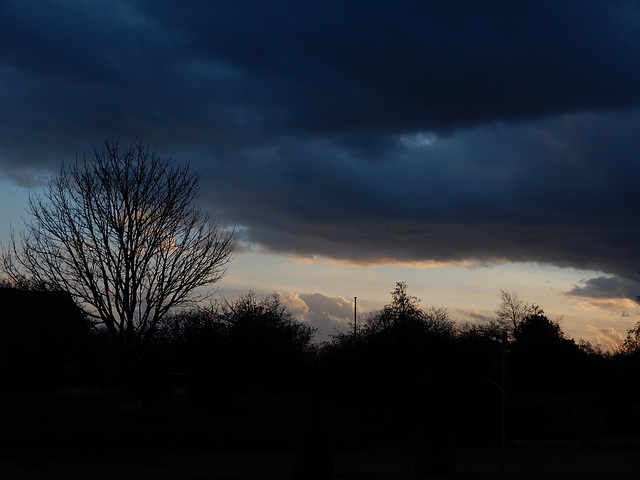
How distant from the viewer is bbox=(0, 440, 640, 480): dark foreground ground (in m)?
18.8

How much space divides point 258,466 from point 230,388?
19386 millimetres

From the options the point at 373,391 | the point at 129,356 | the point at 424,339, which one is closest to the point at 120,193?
the point at 129,356

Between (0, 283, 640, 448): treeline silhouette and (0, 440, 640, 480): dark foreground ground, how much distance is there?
162 centimetres

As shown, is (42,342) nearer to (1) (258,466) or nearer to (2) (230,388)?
(2) (230,388)

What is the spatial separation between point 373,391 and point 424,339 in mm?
5048

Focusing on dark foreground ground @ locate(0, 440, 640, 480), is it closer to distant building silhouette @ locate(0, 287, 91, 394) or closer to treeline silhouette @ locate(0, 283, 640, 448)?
treeline silhouette @ locate(0, 283, 640, 448)

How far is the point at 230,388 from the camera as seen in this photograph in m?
41.2

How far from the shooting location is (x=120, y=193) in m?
31.8

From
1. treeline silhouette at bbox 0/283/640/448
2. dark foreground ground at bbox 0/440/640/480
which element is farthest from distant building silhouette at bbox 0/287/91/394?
dark foreground ground at bbox 0/440/640/480

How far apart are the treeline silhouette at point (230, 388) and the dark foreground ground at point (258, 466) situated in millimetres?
1619

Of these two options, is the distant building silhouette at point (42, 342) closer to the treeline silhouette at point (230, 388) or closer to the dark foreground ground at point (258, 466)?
the treeline silhouette at point (230, 388)

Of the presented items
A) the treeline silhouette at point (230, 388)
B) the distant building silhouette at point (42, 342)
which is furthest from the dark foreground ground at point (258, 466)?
the distant building silhouette at point (42, 342)

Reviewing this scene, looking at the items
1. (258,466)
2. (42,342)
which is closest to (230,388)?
(42,342)

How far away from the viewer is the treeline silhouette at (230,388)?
27922 mm
